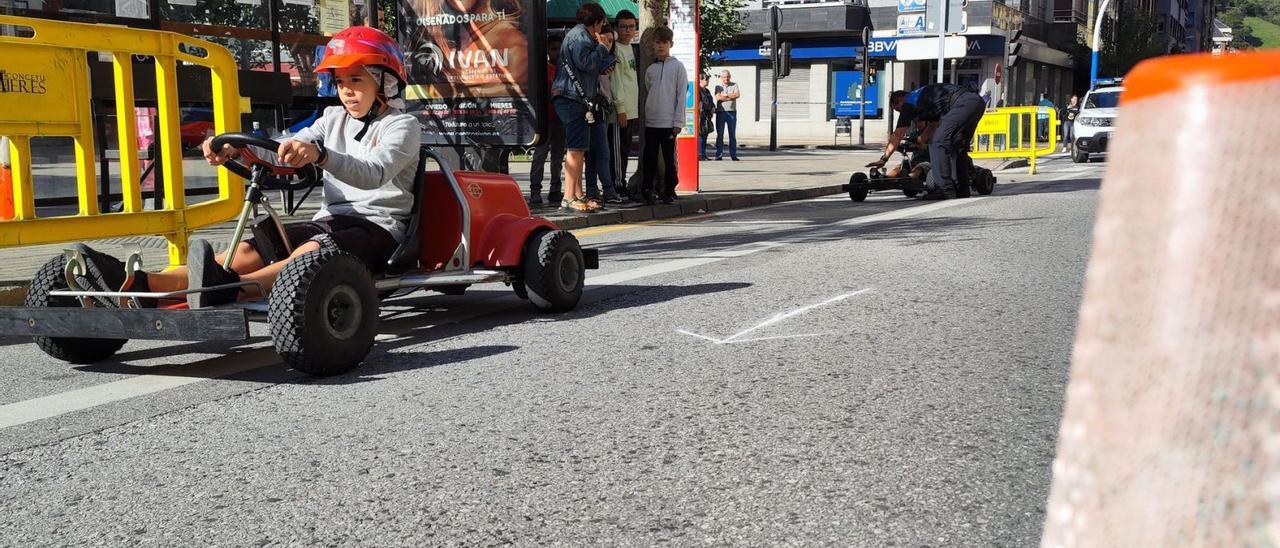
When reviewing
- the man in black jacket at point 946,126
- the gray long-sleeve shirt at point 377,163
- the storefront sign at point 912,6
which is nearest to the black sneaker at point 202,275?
the gray long-sleeve shirt at point 377,163

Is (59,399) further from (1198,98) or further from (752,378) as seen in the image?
(1198,98)

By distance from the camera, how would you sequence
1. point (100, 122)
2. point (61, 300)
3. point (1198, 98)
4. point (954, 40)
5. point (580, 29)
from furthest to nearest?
point (954, 40) → point (580, 29) → point (100, 122) → point (61, 300) → point (1198, 98)

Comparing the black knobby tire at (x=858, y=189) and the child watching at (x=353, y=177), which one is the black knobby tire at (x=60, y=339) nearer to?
the child watching at (x=353, y=177)

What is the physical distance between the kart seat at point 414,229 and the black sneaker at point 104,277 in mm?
1050

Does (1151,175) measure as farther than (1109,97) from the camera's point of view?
No

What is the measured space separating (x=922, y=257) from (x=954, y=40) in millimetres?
25219

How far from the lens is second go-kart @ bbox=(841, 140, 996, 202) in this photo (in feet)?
46.5

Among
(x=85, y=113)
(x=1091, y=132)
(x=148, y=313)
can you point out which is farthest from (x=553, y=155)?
(x=1091, y=132)

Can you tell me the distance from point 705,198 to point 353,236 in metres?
8.75

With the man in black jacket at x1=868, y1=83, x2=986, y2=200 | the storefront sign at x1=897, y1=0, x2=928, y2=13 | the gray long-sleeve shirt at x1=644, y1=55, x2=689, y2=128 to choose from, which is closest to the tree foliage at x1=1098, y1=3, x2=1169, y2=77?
the storefront sign at x1=897, y1=0, x2=928, y2=13

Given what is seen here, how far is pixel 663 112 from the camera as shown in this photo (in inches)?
495

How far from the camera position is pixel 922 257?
8.11 metres

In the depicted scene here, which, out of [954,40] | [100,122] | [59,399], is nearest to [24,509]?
[59,399]

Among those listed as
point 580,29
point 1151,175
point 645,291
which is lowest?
point 645,291
